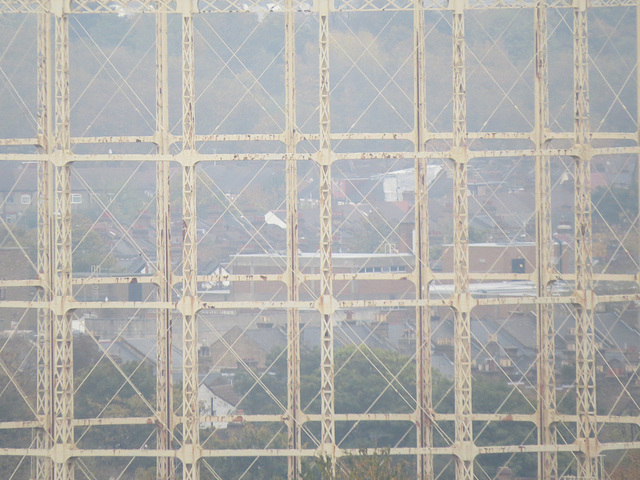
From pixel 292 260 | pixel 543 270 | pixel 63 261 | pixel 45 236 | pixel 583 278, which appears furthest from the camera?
pixel 543 270

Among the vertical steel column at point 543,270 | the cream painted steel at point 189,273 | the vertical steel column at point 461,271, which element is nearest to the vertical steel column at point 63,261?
the cream painted steel at point 189,273

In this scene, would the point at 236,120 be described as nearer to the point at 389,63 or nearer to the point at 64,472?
the point at 389,63

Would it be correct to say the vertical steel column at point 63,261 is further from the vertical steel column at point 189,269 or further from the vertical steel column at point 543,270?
the vertical steel column at point 543,270

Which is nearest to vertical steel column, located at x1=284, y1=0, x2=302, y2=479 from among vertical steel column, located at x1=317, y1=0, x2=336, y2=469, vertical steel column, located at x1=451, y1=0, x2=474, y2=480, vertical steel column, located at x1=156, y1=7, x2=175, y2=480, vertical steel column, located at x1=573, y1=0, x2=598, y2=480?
vertical steel column, located at x1=317, y1=0, x2=336, y2=469

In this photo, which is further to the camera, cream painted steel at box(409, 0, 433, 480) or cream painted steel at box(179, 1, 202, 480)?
cream painted steel at box(409, 0, 433, 480)

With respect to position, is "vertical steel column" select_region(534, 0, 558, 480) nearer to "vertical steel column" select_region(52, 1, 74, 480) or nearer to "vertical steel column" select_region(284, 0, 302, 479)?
"vertical steel column" select_region(284, 0, 302, 479)

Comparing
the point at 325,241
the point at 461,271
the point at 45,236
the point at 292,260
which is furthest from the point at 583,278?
the point at 45,236

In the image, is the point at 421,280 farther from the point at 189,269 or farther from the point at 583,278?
the point at 189,269
